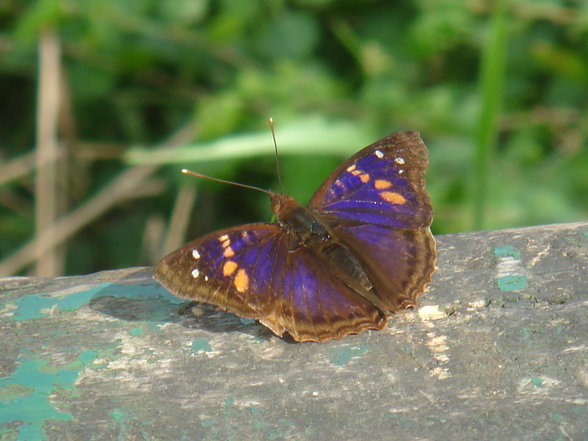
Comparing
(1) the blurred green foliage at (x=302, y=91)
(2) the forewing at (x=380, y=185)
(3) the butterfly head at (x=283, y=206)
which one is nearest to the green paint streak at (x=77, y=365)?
(3) the butterfly head at (x=283, y=206)

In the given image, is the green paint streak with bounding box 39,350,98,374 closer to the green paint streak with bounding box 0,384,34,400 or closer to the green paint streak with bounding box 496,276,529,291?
the green paint streak with bounding box 0,384,34,400

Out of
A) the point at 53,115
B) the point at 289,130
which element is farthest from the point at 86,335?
the point at 53,115

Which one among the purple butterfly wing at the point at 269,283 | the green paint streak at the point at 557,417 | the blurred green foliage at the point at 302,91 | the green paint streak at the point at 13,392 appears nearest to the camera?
the green paint streak at the point at 557,417

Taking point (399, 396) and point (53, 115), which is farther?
point (53, 115)

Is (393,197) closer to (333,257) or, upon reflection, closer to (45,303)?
(333,257)

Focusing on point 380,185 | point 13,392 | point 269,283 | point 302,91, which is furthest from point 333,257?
point 302,91

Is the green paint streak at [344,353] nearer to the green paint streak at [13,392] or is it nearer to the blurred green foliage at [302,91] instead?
the green paint streak at [13,392]

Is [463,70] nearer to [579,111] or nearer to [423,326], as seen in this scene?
[579,111]
